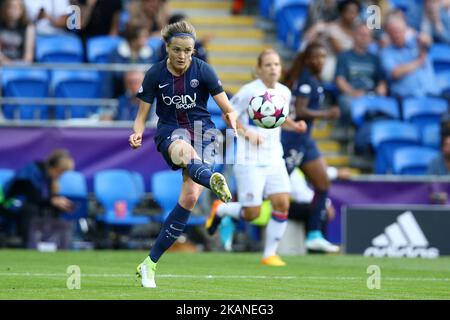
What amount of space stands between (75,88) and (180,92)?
28.7 ft

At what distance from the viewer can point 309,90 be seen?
53.8ft

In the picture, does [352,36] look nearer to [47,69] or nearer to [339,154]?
[339,154]

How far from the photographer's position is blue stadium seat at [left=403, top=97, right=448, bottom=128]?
2109 cm

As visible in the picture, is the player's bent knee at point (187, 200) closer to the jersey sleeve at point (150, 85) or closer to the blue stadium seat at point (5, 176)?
the jersey sleeve at point (150, 85)

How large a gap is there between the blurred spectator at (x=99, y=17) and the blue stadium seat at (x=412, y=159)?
16.8 ft

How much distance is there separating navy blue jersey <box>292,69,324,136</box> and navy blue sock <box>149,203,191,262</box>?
5452mm

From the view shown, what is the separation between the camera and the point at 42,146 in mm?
18375

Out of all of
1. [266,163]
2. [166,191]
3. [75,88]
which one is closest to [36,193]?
[166,191]

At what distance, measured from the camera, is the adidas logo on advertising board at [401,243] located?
57.8ft

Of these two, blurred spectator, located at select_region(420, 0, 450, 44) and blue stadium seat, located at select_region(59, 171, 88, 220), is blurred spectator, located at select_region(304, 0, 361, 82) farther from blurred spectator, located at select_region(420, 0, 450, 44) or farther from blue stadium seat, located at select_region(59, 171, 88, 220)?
blue stadium seat, located at select_region(59, 171, 88, 220)

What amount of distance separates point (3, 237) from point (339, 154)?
6.08m

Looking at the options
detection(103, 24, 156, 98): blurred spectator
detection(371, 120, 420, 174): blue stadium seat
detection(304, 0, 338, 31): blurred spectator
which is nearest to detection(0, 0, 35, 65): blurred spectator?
detection(103, 24, 156, 98): blurred spectator

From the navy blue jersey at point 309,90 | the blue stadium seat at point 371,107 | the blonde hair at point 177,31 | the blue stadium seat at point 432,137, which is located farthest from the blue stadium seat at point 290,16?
the blonde hair at point 177,31

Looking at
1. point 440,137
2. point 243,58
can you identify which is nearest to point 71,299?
point 440,137
